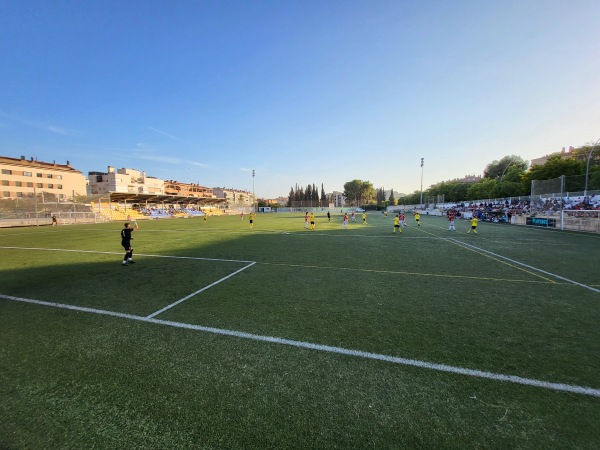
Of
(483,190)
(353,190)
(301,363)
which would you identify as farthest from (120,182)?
(353,190)

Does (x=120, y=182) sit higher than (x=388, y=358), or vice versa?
(x=120, y=182)

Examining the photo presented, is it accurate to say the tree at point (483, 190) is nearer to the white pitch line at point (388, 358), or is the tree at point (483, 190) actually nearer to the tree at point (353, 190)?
the white pitch line at point (388, 358)

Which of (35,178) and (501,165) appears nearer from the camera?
(35,178)

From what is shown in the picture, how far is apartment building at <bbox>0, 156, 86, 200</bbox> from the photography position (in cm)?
5646

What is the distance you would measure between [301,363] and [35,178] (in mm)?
86924

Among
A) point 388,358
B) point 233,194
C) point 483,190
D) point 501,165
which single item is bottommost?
point 388,358

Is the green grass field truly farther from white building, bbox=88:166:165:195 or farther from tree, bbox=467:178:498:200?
white building, bbox=88:166:165:195

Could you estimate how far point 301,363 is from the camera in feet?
11.5

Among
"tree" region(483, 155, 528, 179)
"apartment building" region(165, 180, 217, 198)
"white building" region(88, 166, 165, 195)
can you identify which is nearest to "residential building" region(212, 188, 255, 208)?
"apartment building" region(165, 180, 217, 198)

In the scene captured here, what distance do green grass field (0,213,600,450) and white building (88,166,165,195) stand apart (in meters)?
82.9

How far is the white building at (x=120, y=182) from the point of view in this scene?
80.5 m

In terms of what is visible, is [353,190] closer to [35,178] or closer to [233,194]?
[233,194]

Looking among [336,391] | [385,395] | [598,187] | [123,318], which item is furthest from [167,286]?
[598,187]

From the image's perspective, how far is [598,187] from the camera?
28.7 m
